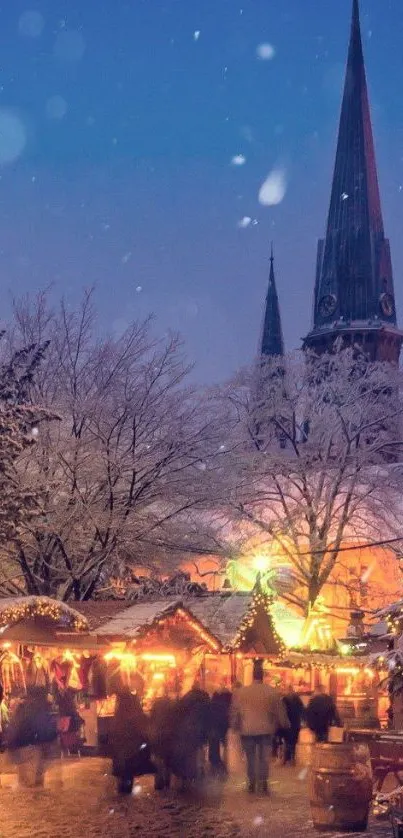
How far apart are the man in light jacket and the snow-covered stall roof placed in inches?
140

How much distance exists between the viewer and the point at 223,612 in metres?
21.2

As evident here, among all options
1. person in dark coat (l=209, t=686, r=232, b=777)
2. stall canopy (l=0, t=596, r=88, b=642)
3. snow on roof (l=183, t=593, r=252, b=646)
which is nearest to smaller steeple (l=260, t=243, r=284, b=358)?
snow on roof (l=183, t=593, r=252, b=646)

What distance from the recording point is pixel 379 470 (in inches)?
1302

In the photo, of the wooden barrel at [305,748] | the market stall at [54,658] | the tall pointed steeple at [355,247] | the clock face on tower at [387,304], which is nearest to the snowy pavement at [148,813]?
the market stall at [54,658]

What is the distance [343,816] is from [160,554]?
15.4 meters

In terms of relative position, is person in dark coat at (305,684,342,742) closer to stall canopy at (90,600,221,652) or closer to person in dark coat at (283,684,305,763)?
person in dark coat at (283,684,305,763)

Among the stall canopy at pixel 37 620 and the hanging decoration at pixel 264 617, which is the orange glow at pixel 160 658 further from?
the stall canopy at pixel 37 620

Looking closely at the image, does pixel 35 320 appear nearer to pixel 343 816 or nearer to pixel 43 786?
pixel 43 786

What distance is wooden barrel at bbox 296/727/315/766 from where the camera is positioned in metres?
18.8

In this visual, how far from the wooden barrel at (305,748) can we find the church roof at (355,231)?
3772 centimetres

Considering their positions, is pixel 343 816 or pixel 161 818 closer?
pixel 343 816

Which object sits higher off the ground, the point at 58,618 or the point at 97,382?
the point at 97,382

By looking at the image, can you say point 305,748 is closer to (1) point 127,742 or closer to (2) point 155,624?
(2) point 155,624

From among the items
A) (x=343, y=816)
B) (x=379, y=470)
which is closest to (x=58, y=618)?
(x=343, y=816)
